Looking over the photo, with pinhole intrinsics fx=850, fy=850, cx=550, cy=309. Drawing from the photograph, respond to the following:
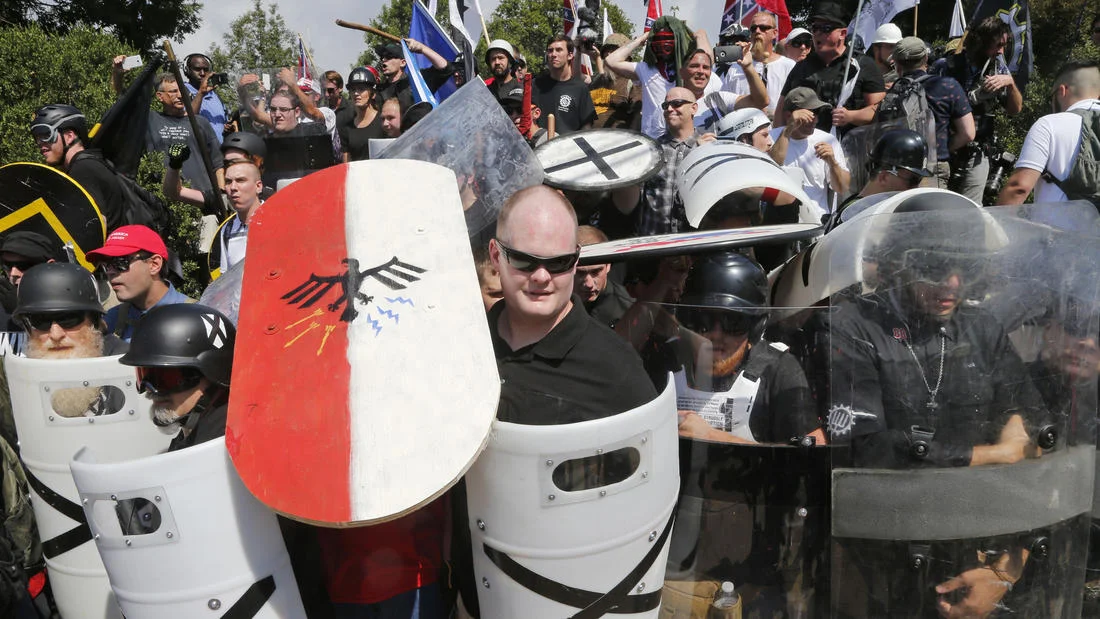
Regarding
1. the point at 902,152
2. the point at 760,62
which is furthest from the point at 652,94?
the point at 902,152

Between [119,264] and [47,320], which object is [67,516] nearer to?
[47,320]

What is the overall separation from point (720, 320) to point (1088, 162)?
11.4ft

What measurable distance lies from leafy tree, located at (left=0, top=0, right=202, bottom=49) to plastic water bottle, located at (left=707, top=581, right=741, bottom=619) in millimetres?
19436

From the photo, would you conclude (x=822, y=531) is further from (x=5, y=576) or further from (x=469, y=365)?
(x=5, y=576)

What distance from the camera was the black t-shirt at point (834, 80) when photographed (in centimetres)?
644

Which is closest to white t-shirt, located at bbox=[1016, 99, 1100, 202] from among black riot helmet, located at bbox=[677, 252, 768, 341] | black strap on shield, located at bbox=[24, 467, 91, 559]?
black riot helmet, located at bbox=[677, 252, 768, 341]

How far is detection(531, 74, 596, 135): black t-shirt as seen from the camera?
297 inches

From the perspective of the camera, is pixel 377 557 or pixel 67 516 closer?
pixel 377 557

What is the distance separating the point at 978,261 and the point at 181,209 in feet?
22.5

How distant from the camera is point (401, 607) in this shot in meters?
2.98

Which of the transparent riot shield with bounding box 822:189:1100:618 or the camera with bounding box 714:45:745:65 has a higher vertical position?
the camera with bounding box 714:45:745:65

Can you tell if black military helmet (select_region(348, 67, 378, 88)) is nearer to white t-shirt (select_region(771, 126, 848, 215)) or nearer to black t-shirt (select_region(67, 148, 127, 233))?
black t-shirt (select_region(67, 148, 127, 233))

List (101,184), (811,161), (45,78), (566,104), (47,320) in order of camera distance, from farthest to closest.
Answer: (45,78) → (566,104) → (101,184) → (811,161) → (47,320)

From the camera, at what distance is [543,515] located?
8.20 ft
